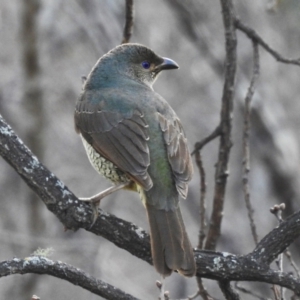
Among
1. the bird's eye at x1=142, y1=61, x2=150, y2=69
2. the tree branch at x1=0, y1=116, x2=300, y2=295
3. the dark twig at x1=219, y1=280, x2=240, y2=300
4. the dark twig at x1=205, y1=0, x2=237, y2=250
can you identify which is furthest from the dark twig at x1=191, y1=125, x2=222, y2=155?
the dark twig at x1=219, y1=280, x2=240, y2=300

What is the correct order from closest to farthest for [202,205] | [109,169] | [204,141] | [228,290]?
[228,290] → [202,205] → [109,169] → [204,141]

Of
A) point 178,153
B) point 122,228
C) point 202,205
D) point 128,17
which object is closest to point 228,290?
point 122,228

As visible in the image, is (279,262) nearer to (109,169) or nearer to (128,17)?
(109,169)

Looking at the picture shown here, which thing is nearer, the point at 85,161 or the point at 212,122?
the point at 212,122

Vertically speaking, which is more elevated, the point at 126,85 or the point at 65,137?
the point at 65,137

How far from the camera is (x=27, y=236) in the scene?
9.12 m

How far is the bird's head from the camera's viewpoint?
19.8ft

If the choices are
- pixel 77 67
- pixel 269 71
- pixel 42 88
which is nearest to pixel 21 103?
pixel 42 88

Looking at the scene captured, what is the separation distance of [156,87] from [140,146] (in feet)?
25.8

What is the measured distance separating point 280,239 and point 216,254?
1.23 ft

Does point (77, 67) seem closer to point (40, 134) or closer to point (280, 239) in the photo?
point (40, 134)

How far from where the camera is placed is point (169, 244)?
4.33 metres

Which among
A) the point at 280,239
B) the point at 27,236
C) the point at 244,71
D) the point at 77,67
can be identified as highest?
the point at 77,67

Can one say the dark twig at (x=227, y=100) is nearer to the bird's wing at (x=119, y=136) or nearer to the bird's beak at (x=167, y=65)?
the bird's wing at (x=119, y=136)
